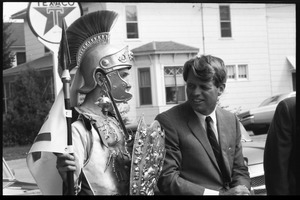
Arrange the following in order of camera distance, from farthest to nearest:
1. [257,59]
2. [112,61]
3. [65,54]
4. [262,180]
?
[257,59]
[262,180]
[112,61]
[65,54]

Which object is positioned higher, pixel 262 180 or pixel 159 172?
pixel 159 172

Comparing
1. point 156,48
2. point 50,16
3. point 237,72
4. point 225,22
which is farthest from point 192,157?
point 225,22

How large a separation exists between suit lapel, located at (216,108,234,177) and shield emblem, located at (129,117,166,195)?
0.43m

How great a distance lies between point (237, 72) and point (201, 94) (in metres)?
10.7

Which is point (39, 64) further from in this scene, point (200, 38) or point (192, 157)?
point (192, 157)

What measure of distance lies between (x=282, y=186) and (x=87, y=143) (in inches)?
45.1

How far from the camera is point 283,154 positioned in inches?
124

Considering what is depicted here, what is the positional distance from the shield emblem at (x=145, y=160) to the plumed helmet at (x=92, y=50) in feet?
1.31

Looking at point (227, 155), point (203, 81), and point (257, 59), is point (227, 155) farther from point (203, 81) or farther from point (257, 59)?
point (257, 59)

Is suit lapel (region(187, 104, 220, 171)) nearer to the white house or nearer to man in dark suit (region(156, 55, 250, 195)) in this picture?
man in dark suit (region(156, 55, 250, 195))

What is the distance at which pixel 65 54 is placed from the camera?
9.87 ft

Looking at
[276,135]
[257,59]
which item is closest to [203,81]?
[276,135]

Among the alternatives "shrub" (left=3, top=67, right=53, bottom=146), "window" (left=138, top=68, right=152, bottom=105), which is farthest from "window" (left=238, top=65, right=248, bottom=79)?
"shrub" (left=3, top=67, right=53, bottom=146)

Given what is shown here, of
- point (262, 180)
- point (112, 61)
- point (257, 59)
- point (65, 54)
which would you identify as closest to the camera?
point (65, 54)
